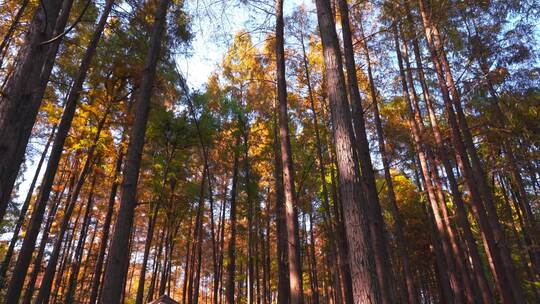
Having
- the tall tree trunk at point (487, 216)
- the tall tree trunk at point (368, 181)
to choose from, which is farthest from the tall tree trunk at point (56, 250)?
the tall tree trunk at point (487, 216)

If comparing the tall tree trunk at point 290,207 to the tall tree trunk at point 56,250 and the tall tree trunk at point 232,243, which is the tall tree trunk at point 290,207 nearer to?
the tall tree trunk at point 56,250

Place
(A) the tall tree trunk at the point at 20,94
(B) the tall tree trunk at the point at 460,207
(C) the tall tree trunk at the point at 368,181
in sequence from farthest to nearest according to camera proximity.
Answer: (B) the tall tree trunk at the point at 460,207, (C) the tall tree trunk at the point at 368,181, (A) the tall tree trunk at the point at 20,94

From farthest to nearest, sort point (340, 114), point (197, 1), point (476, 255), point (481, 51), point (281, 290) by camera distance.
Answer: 1. point (281, 290)
2. point (481, 51)
3. point (476, 255)
4. point (197, 1)
5. point (340, 114)

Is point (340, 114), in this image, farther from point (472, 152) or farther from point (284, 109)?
point (472, 152)

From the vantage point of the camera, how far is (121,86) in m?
9.59

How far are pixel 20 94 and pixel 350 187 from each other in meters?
3.51

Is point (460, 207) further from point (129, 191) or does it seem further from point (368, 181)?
point (129, 191)

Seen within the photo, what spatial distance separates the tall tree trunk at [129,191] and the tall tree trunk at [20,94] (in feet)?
4.22

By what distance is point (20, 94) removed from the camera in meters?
2.75

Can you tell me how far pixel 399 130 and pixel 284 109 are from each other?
846 cm

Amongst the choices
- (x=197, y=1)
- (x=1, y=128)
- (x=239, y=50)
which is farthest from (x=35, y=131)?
(x=1, y=128)

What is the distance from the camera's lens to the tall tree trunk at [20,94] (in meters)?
2.55

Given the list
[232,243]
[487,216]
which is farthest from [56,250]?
[487,216]

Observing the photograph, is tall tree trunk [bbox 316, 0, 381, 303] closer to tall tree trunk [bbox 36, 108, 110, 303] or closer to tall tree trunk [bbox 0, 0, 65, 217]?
tall tree trunk [bbox 0, 0, 65, 217]
